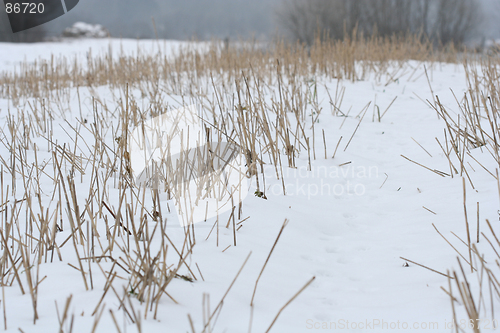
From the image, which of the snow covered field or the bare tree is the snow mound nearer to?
the bare tree

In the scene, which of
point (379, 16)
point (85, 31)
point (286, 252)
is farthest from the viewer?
point (85, 31)

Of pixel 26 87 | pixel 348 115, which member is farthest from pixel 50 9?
pixel 348 115

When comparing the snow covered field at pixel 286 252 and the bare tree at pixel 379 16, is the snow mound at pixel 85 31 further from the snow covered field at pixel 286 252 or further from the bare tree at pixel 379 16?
the snow covered field at pixel 286 252

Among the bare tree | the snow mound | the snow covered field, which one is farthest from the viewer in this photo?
the snow mound

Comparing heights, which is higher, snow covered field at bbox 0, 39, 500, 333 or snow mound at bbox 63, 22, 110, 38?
snow mound at bbox 63, 22, 110, 38

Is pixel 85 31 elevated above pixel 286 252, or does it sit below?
above

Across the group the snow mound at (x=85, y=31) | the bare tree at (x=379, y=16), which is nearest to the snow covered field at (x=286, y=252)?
the bare tree at (x=379, y=16)

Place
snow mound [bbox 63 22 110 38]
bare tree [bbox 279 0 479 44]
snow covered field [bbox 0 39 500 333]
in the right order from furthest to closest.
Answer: snow mound [bbox 63 22 110 38] → bare tree [bbox 279 0 479 44] → snow covered field [bbox 0 39 500 333]

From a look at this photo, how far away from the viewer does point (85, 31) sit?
2189cm

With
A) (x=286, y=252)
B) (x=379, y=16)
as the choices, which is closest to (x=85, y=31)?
(x=379, y=16)

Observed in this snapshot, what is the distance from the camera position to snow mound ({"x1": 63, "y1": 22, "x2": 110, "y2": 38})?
21.5 meters

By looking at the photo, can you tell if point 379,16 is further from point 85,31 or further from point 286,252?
point 85,31

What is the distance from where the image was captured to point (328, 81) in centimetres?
468

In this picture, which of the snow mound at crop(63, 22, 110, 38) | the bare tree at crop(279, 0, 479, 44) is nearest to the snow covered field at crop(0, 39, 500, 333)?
the bare tree at crop(279, 0, 479, 44)
